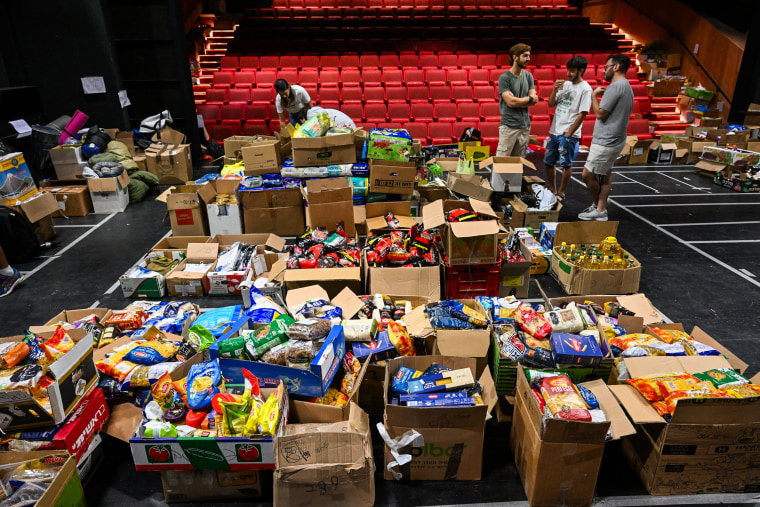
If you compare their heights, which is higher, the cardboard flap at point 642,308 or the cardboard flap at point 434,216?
the cardboard flap at point 434,216

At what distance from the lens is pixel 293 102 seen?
5.66m

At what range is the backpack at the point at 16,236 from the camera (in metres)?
4.38

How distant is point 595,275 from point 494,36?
8.87m

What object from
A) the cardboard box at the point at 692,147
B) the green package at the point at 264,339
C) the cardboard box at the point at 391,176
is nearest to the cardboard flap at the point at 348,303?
the green package at the point at 264,339

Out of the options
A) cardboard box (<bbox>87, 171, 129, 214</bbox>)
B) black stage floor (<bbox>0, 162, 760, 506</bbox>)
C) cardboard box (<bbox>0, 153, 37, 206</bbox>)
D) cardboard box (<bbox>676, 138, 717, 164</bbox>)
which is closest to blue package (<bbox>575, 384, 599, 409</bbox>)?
black stage floor (<bbox>0, 162, 760, 506</bbox>)

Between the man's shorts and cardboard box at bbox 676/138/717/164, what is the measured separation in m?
3.69

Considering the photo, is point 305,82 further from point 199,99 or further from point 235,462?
point 235,462

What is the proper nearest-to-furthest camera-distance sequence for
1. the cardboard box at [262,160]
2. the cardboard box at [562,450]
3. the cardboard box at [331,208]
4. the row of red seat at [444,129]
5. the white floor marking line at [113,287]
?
the cardboard box at [562,450] < the white floor marking line at [113,287] < the cardboard box at [331,208] < the cardboard box at [262,160] < the row of red seat at [444,129]

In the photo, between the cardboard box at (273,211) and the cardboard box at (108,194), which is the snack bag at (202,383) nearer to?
the cardboard box at (273,211)

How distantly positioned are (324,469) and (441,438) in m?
0.53

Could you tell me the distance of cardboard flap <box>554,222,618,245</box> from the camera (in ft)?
13.0

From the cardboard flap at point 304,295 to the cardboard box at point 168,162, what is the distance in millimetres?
4596

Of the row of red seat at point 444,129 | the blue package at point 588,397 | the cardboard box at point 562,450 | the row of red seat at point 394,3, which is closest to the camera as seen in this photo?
the cardboard box at point 562,450

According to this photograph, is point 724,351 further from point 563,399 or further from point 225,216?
point 225,216
